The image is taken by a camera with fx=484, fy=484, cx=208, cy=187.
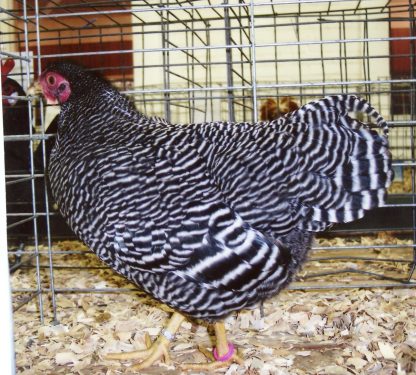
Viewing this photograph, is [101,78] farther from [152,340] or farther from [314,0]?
[152,340]

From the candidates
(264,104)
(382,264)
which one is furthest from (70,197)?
(264,104)

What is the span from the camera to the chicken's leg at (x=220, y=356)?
2.10 m

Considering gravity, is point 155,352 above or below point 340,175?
below

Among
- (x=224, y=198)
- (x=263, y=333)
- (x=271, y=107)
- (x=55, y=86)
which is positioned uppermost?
(x=271, y=107)

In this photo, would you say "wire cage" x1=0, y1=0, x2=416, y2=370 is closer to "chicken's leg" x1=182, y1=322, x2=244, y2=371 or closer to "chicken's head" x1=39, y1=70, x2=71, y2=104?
"chicken's head" x1=39, y1=70, x2=71, y2=104

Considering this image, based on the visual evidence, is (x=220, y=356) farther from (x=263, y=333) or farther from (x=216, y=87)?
(x=216, y=87)

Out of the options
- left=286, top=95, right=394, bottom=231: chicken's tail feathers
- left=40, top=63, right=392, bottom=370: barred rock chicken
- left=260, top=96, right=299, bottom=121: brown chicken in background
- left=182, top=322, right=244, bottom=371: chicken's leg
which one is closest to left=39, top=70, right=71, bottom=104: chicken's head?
left=40, top=63, right=392, bottom=370: barred rock chicken

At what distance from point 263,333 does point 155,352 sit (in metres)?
0.58

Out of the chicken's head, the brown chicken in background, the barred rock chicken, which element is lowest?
the barred rock chicken

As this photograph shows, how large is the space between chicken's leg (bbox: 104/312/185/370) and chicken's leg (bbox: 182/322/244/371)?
0.13m

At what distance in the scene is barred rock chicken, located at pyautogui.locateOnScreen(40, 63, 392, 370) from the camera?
1825 mm

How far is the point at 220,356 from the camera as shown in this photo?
2123mm

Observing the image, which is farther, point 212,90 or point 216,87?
point 212,90

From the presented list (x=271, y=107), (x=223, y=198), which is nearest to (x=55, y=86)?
(x=223, y=198)
